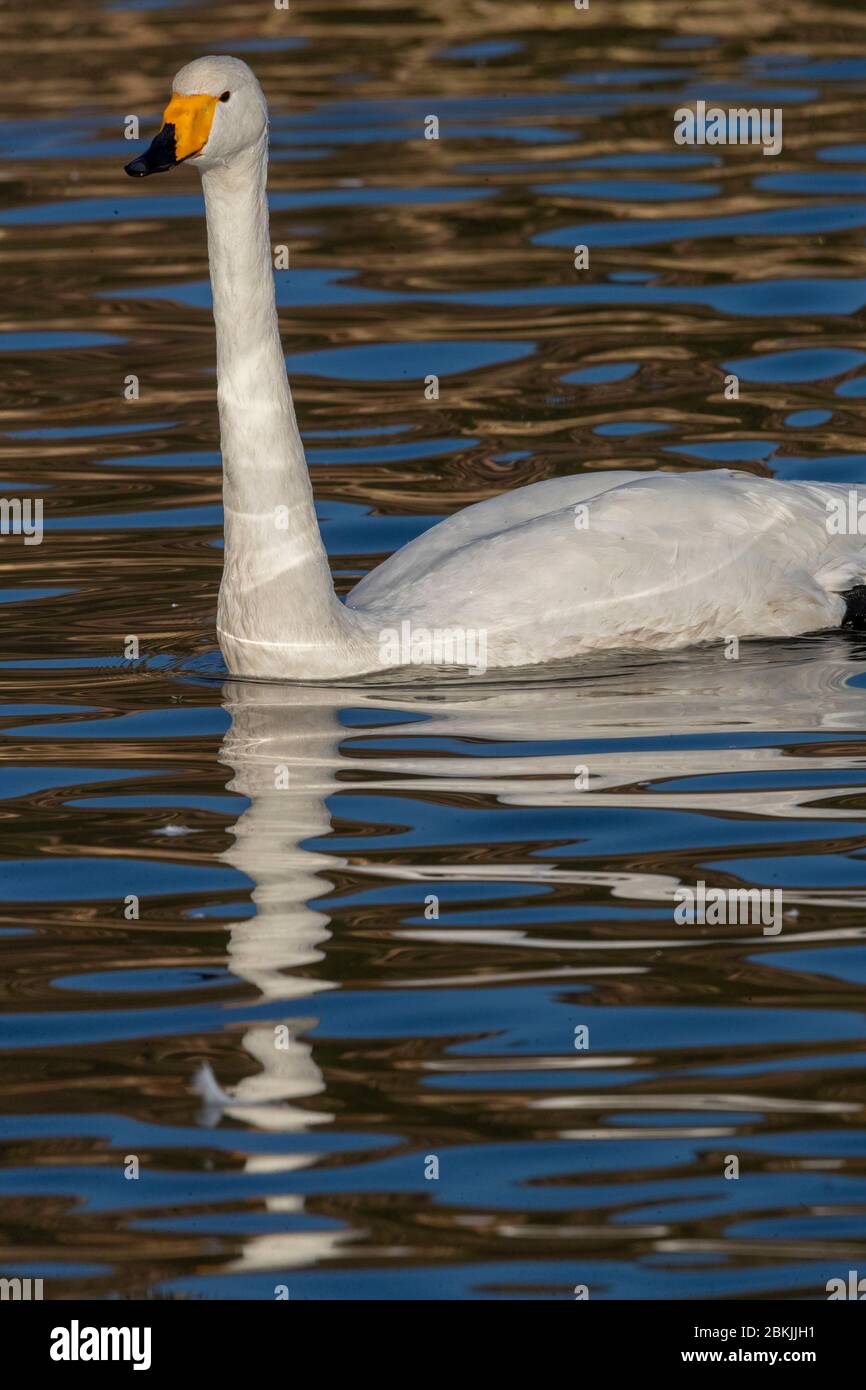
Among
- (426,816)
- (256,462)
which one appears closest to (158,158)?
(256,462)

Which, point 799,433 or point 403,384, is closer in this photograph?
point 799,433

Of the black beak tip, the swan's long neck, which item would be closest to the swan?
the swan's long neck

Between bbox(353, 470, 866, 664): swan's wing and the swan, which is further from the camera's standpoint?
bbox(353, 470, 866, 664): swan's wing

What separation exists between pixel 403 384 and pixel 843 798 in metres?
6.80

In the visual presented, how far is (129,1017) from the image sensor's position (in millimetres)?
7621

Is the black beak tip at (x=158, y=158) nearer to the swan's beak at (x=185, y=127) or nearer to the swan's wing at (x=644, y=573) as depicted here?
the swan's beak at (x=185, y=127)

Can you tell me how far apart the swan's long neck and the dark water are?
31 cm

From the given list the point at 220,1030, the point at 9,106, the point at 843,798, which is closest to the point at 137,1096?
the point at 220,1030

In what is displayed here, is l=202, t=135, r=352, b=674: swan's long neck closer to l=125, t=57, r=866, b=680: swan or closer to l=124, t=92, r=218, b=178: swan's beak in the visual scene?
l=125, t=57, r=866, b=680: swan

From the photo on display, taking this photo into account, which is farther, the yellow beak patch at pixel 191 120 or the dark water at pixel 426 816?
the yellow beak patch at pixel 191 120

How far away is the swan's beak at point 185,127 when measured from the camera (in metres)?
9.23

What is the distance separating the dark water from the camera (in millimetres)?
6559

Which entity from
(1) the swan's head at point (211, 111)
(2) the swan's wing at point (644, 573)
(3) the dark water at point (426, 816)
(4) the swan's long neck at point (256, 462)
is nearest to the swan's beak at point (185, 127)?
(1) the swan's head at point (211, 111)
